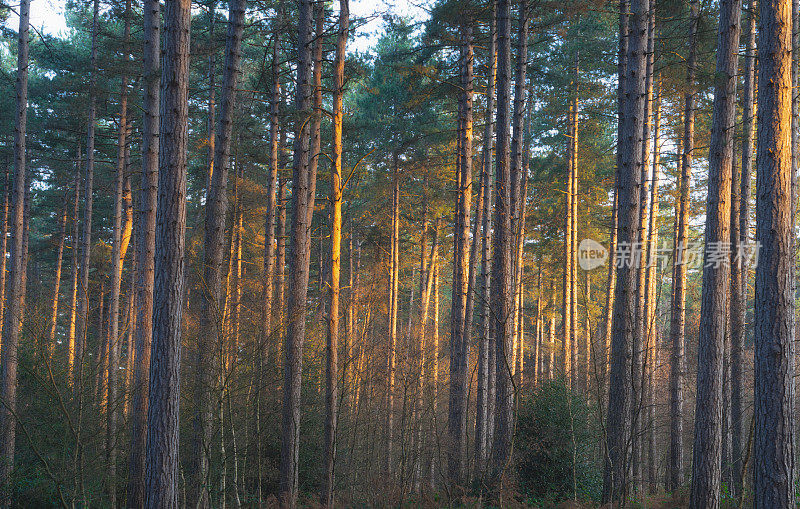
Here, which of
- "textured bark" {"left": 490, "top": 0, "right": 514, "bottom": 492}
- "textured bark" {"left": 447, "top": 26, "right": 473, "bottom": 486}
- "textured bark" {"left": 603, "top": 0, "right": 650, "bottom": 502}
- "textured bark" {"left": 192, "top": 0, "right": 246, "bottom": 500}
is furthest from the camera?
"textured bark" {"left": 447, "top": 26, "right": 473, "bottom": 486}

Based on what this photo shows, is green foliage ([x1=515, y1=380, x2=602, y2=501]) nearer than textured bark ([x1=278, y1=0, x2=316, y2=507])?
No

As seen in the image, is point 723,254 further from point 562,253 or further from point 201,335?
point 562,253

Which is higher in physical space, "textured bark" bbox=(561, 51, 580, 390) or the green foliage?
"textured bark" bbox=(561, 51, 580, 390)

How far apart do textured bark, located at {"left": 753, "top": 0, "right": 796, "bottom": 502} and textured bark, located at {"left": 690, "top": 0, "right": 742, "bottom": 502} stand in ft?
3.55

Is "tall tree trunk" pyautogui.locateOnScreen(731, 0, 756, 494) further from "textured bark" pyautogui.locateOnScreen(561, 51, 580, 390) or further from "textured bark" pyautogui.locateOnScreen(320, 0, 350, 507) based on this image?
"textured bark" pyautogui.locateOnScreen(320, 0, 350, 507)

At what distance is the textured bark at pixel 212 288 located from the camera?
7.46 metres

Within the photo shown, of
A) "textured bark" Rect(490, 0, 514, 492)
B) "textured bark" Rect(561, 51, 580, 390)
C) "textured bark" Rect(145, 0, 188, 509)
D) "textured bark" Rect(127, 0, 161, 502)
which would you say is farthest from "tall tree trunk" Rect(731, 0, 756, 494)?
"textured bark" Rect(127, 0, 161, 502)

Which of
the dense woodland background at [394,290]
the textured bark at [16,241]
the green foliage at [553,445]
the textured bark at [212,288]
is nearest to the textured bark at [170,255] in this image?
the dense woodland background at [394,290]

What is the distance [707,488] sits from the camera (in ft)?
22.8

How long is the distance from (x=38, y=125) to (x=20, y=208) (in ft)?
36.9

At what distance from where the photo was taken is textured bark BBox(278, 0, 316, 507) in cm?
840

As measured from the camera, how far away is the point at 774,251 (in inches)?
230

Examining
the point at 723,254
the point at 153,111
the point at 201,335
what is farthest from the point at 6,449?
the point at 723,254

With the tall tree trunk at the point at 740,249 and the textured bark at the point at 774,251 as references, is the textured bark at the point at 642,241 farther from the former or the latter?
the tall tree trunk at the point at 740,249
